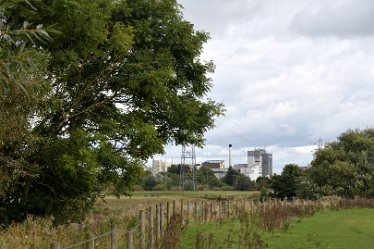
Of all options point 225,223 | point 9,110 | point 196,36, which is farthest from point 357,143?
point 9,110

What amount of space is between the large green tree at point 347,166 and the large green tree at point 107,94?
4600 centimetres

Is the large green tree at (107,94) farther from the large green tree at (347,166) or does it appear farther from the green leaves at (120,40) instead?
the large green tree at (347,166)

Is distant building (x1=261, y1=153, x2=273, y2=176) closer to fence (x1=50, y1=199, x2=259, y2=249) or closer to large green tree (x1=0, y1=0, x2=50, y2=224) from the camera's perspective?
fence (x1=50, y1=199, x2=259, y2=249)

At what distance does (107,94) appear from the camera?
20.1 metres

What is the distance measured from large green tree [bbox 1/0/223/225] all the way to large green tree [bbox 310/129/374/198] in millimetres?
46003

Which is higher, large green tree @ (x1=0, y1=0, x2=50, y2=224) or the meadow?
large green tree @ (x1=0, y1=0, x2=50, y2=224)

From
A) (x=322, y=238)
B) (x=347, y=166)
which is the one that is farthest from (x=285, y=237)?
(x=347, y=166)

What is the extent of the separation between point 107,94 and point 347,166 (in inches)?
1964

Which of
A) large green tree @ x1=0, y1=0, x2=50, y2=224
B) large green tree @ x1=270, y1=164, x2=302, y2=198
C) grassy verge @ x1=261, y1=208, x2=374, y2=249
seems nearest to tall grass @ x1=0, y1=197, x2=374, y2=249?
grassy verge @ x1=261, y1=208, x2=374, y2=249

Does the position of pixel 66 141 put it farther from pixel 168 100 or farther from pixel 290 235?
pixel 290 235

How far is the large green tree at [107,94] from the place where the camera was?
16281 mm

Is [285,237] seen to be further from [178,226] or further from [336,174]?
[336,174]

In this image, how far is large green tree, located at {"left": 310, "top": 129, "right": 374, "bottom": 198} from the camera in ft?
213

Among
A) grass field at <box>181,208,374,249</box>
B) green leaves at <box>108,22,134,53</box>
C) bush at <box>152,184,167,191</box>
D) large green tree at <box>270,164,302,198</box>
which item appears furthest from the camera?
bush at <box>152,184,167,191</box>
